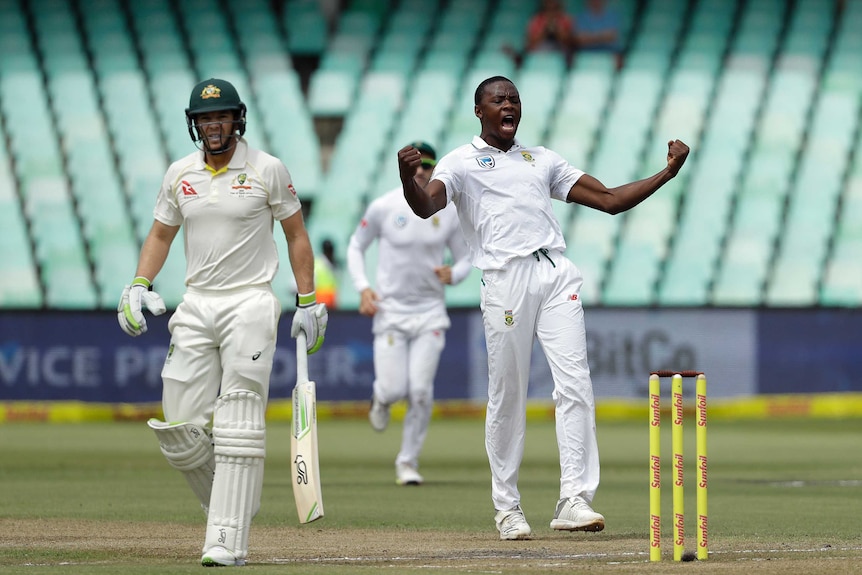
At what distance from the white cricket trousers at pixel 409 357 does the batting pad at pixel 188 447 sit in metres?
5.07

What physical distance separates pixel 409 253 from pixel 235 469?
19.1 ft

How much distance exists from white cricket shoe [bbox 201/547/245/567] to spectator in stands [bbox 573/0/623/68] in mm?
19241

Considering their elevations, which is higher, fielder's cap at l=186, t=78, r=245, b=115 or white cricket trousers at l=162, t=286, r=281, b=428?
fielder's cap at l=186, t=78, r=245, b=115

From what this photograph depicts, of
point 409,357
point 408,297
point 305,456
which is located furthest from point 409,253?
point 305,456

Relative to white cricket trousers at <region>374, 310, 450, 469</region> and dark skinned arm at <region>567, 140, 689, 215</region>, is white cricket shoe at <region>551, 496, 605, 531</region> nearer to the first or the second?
dark skinned arm at <region>567, 140, 689, 215</region>

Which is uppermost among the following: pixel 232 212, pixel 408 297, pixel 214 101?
pixel 214 101

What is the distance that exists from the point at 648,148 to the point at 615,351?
5018 mm

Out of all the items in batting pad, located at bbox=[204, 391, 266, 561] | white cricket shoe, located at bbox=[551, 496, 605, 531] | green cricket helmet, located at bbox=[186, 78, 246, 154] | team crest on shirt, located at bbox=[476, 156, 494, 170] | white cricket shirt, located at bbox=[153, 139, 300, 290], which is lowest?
white cricket shoe, located at bbox=[551, 496, 605, 531]

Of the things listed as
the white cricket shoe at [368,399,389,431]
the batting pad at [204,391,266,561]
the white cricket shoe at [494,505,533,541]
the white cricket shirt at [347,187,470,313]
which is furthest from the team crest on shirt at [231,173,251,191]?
the white cricket shoe at [368,399,389,431]

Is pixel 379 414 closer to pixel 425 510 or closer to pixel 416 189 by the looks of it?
pixel 425 510

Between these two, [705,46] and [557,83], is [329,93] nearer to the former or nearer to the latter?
[557,83]

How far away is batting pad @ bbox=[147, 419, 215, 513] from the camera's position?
718 centimetres

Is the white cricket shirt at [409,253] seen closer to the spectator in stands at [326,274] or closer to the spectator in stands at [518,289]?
the spectator in stands at [518,289]

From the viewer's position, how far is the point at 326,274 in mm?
20891
